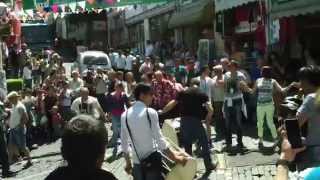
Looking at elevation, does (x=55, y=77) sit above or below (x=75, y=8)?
below

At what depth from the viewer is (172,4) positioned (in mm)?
36125

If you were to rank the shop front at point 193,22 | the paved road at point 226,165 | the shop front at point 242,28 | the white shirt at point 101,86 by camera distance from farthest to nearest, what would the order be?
the shop front at point 193,22 → the shop front at point 242,28 → the white shirt at point 101,86 → the paved road at point 226,165

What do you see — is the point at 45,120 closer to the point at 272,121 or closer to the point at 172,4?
the point at 272,121

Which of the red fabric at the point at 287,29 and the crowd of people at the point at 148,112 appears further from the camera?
the red fabric at the point at 287,29

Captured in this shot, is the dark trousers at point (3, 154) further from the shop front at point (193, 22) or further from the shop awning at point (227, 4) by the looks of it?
the shop front at point (193, 22)

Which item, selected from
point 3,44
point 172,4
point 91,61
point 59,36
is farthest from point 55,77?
point 59,36

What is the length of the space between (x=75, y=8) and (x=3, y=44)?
12.0ft

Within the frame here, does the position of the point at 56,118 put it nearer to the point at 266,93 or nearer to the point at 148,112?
the point at 266,93

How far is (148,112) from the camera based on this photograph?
7395 mm

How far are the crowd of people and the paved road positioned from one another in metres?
0.25

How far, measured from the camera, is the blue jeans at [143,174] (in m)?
7.25

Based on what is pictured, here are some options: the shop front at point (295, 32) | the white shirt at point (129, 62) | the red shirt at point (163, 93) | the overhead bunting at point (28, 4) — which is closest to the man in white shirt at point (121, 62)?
the white shirt at point (129, 62)

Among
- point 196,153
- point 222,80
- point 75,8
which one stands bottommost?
point 196,153

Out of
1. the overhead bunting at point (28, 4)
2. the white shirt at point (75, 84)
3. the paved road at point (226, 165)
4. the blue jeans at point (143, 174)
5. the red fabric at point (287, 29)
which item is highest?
the overhead bunting at point (28, 4)
